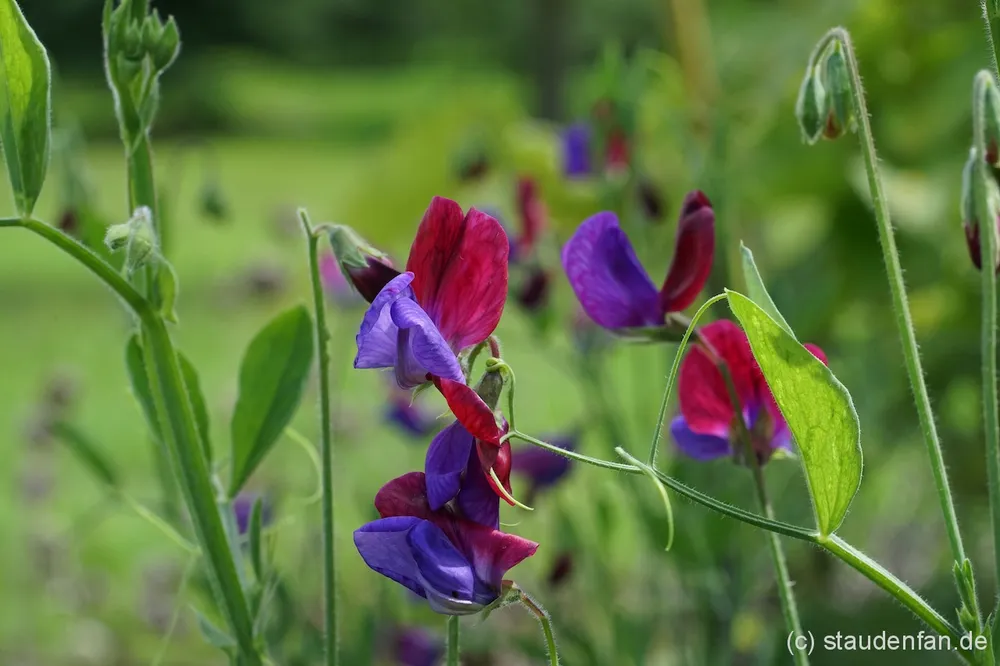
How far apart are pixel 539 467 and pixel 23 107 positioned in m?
0.60

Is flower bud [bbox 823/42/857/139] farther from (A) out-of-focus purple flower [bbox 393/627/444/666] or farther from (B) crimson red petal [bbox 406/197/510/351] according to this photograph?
(A) out-of-focus purple flower [bbox 393/627/444/666]

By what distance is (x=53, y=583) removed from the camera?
1743mm

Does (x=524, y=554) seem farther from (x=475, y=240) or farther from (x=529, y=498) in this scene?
(x=529, y=498)

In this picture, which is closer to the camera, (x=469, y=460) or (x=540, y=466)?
(x=469, y=460)

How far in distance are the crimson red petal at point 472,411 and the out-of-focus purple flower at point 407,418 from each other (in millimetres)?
889

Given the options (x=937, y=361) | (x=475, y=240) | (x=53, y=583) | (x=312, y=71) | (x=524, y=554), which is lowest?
(x=53, y=583)

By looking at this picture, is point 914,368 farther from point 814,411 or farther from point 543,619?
point 543,619

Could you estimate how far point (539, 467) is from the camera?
1.02m

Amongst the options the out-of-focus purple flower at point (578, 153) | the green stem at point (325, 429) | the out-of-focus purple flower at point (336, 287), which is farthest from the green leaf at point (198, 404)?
the out-of-focus purple flower at point (336, 287)

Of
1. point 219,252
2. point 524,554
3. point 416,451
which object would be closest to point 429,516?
point 524,554

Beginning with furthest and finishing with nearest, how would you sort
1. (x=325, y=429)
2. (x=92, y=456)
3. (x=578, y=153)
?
(x=578, y=153), (x=92, y=456), (x=325, y=429)

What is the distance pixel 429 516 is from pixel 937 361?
47.5 inches

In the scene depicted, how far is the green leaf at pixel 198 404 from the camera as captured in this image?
0.62m

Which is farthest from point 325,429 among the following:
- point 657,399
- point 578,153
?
point 657,399
